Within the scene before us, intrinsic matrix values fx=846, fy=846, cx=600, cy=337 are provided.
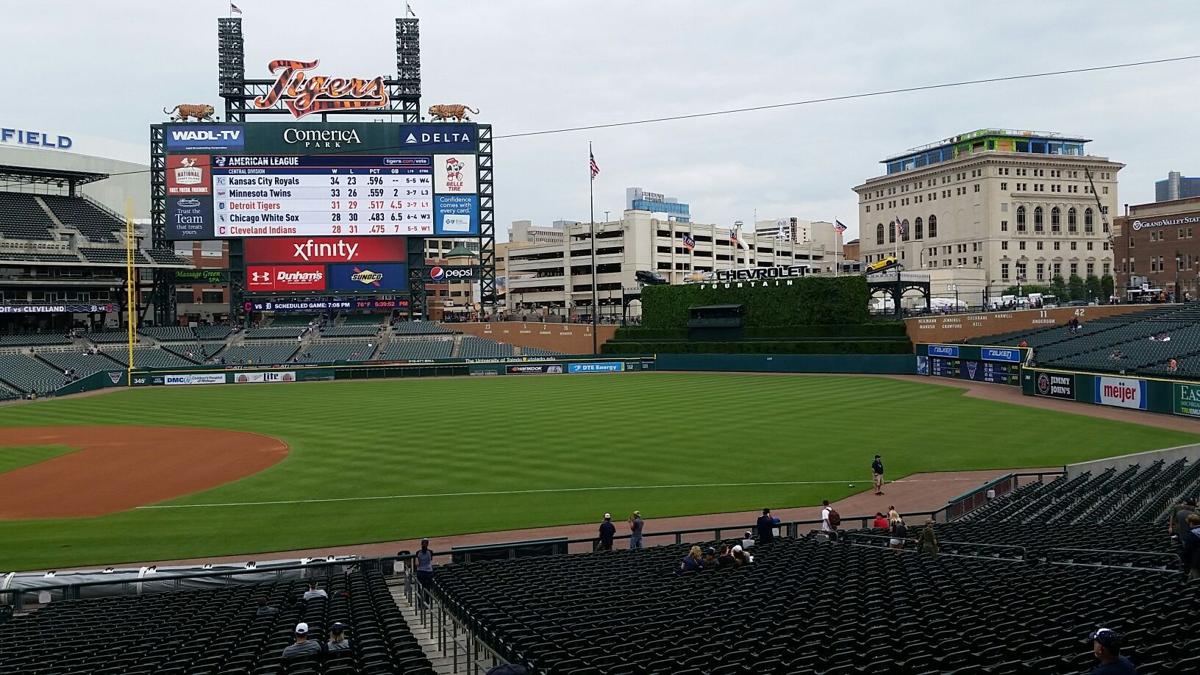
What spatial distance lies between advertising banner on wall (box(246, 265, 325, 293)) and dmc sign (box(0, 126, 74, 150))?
23.0 metres

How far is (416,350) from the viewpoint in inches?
3002

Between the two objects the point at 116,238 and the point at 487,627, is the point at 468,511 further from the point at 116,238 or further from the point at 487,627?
the point at 116,238

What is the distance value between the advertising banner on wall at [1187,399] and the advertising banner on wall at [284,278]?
208 feet

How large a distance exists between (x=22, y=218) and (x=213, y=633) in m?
79.8

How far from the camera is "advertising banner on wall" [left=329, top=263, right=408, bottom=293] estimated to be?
75500 millimetres

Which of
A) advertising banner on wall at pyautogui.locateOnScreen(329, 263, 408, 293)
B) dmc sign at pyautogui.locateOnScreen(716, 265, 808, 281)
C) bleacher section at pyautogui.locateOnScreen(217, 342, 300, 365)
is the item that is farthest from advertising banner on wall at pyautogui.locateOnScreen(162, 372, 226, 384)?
dmc sign at pyautogui.locateOnScreen(716, 265, 808, 281)

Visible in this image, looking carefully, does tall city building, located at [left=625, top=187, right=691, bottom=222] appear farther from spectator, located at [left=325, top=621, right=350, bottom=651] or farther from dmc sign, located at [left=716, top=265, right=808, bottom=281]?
spectator, located at [left=325, top=621, right=350, bottom=651]

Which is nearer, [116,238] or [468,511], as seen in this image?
[468,511]

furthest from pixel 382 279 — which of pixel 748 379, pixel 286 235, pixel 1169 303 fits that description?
pixel 1169 303

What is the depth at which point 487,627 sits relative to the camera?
9656 mm

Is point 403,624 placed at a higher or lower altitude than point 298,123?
lower

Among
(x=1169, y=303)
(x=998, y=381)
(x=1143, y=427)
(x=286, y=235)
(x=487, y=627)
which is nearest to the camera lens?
(x=487, y=627)

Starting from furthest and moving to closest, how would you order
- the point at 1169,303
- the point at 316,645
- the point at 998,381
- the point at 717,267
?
the point at 717,267
the point at 1169,303
the point at 998,381
the point at 316,645

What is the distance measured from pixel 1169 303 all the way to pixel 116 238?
8591cm
